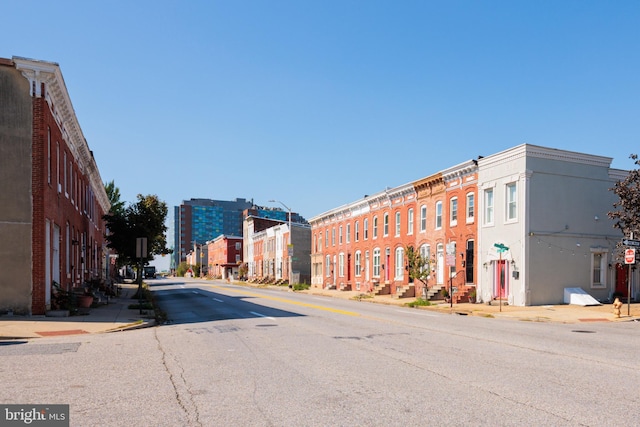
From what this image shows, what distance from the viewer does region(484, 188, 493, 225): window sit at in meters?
30.8

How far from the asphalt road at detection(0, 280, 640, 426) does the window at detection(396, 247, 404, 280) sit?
2624 centimetres

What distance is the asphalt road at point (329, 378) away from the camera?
A: 6449 mm

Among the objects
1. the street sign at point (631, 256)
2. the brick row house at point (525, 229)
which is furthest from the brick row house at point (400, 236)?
the street sign at point (631, 256)

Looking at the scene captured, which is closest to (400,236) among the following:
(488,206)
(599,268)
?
(488,206)

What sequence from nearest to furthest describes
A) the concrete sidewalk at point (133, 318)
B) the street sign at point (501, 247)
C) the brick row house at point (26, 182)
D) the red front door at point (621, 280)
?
1. the concrete sidewalk at point (133, 318)
2. the brick row house at point (26, 182)
3. the street sign at point (501, 247)
4. the red front door at point (621, 280)

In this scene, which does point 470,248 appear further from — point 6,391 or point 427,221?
point 6,391

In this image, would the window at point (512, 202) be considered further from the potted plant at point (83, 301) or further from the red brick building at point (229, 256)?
the red brick building at point (229, 256)

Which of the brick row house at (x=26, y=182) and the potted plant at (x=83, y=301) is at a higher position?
the brick row house at (x=26, y=182)

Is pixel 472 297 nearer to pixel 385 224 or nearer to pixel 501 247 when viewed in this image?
pixel 501 247

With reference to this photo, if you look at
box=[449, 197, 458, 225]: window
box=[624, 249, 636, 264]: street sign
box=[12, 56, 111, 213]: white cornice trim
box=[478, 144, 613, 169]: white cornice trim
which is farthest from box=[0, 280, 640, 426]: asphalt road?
box=[449, 197, 458, 225]: window

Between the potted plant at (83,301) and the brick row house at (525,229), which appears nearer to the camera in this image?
the potted plant at (83,301)

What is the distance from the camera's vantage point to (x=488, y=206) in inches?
1219
